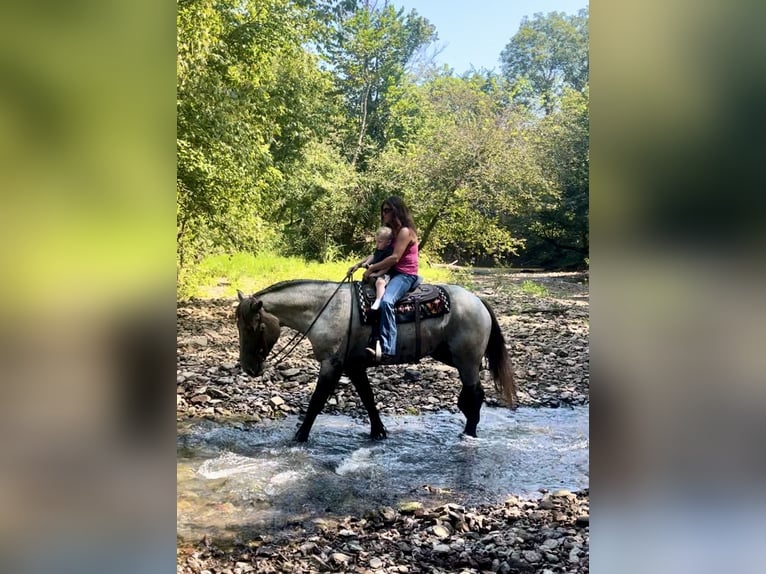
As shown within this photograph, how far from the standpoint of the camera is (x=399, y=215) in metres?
3.07

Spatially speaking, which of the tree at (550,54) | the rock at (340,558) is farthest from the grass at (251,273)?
the rock at (340,558)

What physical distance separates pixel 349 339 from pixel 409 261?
503 mm

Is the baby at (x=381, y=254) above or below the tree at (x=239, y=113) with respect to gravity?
below

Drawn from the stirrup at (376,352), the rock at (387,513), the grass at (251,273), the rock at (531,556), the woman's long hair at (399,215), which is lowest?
the rock at (531,556)

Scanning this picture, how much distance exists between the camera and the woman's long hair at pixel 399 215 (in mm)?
3061

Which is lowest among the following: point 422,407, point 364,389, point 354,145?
point 422,407

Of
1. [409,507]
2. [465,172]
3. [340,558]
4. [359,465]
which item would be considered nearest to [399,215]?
[465,172]

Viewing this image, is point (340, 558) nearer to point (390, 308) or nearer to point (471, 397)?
point (471, 397)

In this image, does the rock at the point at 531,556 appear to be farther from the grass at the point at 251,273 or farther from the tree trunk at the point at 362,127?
the tree trunk at the point at 362,127

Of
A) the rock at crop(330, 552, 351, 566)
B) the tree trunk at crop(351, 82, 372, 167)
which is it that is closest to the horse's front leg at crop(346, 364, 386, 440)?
the rock at crop(330, 552, 351, 566)

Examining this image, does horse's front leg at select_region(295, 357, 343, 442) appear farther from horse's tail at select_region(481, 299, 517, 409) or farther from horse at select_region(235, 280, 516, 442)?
horse's tail at select_region(481, 299, 517, 409)

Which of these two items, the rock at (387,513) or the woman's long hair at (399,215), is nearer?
the rock at (387,513)
